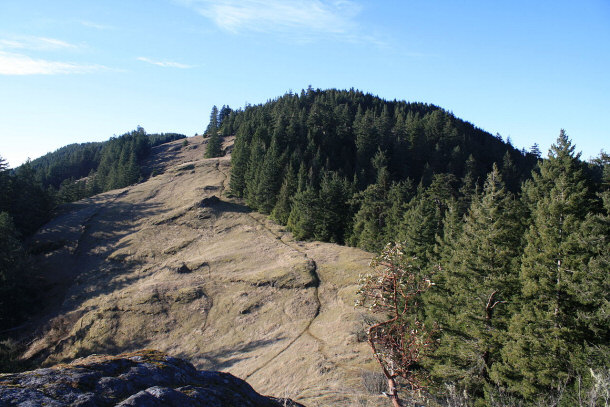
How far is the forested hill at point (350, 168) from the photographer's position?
49125 millimetres

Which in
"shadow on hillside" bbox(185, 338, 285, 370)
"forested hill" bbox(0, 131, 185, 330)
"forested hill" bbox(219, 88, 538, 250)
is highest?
"forested hill" bbox(219, 88, 538, 250)

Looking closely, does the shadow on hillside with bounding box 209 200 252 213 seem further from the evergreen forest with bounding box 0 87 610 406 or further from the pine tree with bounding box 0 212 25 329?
the pine tree with bounding box 0 212 25 329

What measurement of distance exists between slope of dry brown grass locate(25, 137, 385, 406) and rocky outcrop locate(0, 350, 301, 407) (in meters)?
11.1

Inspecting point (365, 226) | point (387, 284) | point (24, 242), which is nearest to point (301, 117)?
point (365, 226)

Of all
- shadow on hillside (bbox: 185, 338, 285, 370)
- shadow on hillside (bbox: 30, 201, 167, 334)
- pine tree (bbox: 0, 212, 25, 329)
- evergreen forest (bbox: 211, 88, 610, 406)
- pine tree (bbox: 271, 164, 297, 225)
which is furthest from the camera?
pine tree (bbox: 271, 164, 297, 225)

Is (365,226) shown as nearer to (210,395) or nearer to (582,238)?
(582,238)

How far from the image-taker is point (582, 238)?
16203 millimetres

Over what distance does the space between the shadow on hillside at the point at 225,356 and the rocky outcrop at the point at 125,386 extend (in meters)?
21.4

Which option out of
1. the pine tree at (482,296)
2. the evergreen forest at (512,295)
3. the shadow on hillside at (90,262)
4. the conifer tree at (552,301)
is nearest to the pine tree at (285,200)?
the shadow on hillside at (90,262)

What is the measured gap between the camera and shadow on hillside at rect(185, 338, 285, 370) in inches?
1098

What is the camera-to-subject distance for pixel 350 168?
269 ft

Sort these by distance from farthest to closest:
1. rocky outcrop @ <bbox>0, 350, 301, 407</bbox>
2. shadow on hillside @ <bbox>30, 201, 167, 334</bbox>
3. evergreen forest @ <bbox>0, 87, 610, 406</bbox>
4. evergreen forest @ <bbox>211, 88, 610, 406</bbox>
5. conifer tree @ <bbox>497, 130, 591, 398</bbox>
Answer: shadow on hillside @ <bbox>30, 201, 167, 334</bbox>, conifer tree @ <bbox>497, 130, 591, 398</bbox>, evergreen forest @ <bbox>211, 88, 610, 406</bbox>, evergreen forest @ <bbox>0, 87, 610, 406</bbox>, rocky outcrop @ <bbox>0, 350, 301, 407</bbox>

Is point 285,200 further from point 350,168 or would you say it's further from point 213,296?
point 350,168

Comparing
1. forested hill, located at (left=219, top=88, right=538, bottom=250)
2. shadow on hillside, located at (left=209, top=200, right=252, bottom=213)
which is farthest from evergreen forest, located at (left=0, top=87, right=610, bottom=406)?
shadow on hillside, located at (left=209, top=200, right=252, bottom=213)
